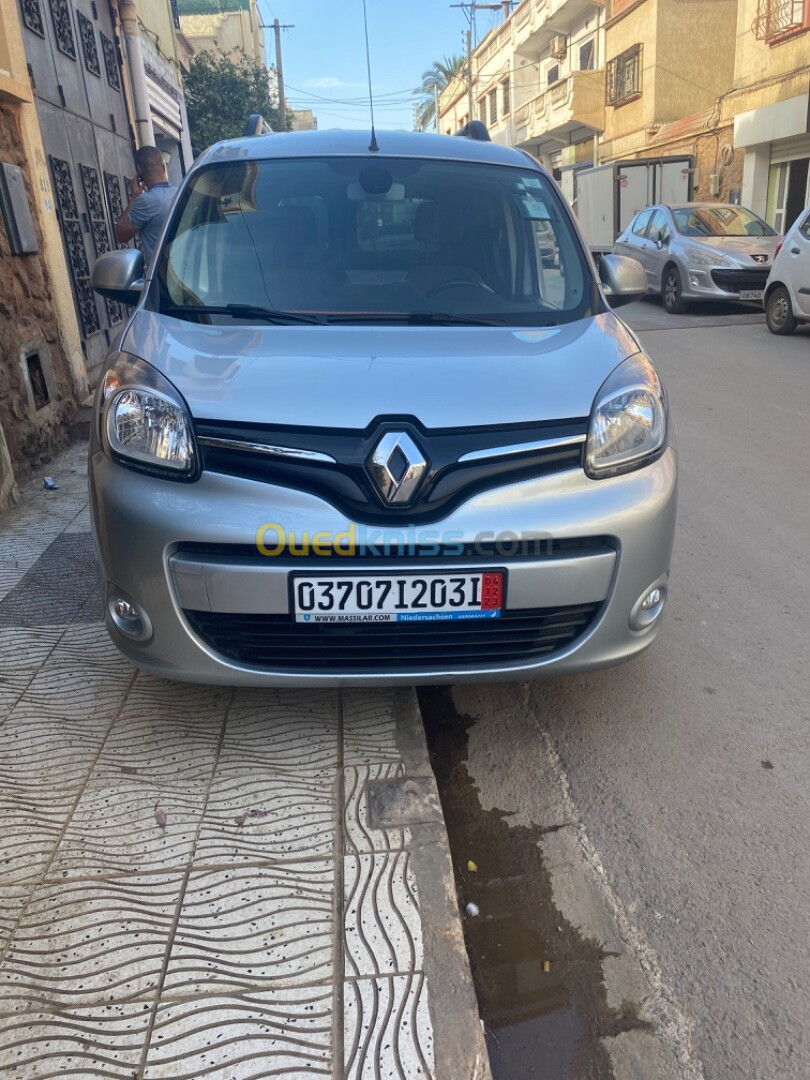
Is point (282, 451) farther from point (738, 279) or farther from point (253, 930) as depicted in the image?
point (738, 279)

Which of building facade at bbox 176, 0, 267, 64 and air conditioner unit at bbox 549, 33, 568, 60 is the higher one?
building facade at bbox 176, 0, 267, 64

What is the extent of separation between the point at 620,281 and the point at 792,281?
7633 mm

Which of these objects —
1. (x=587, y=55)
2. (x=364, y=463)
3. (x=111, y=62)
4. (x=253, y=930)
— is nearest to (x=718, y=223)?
Result: (x=111, y=62)

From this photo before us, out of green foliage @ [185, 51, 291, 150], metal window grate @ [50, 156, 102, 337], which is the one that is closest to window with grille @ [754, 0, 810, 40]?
green foliage @ [185, 51, 291, 150]

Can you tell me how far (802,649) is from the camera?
3299mm

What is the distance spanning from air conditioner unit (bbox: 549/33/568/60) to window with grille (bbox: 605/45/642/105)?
7.62m

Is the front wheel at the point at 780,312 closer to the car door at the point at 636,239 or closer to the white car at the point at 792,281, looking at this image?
the white car at the point at 792,281

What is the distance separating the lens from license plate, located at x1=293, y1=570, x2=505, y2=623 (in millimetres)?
2232

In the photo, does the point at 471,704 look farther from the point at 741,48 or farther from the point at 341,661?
the point at 741,48

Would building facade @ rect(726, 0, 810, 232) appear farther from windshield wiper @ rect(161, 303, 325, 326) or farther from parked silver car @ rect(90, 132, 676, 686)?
parked silver car @ rect(90, 132, 676, 686)

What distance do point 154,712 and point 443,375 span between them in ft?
4.83

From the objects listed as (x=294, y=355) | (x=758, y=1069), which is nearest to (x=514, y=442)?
(x=294, y=355)

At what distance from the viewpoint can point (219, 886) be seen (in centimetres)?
211

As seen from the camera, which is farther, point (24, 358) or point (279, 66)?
point (279, 66)
